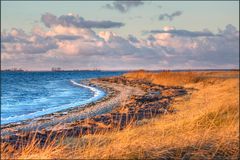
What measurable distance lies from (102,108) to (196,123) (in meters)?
12.6

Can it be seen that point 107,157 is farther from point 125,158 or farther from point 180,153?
point 180,153

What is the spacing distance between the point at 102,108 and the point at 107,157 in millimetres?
16557

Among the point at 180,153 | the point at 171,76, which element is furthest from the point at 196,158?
the point at 171,76

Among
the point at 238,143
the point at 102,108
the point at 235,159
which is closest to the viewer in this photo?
the point at 235,159

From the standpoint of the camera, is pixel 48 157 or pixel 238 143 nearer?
pixel 48 157

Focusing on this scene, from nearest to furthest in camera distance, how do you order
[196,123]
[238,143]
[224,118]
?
[238,143] < [196,123] < [224,118]

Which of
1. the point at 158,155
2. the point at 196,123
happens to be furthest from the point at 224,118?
the point at 158,155

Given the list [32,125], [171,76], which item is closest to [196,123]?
[32,125]

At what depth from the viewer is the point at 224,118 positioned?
44.8 feet

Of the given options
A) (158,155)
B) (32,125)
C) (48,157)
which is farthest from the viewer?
(32,125)

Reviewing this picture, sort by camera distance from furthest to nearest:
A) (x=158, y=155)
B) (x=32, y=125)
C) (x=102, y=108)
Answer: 1. (x=102, y=108)
2. (x=32, y=125)
3. (x=158, y=155)

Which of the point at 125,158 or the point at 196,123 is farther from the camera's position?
the point at 196,123

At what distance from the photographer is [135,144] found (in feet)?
28.2

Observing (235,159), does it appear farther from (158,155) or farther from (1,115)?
(1,115)
